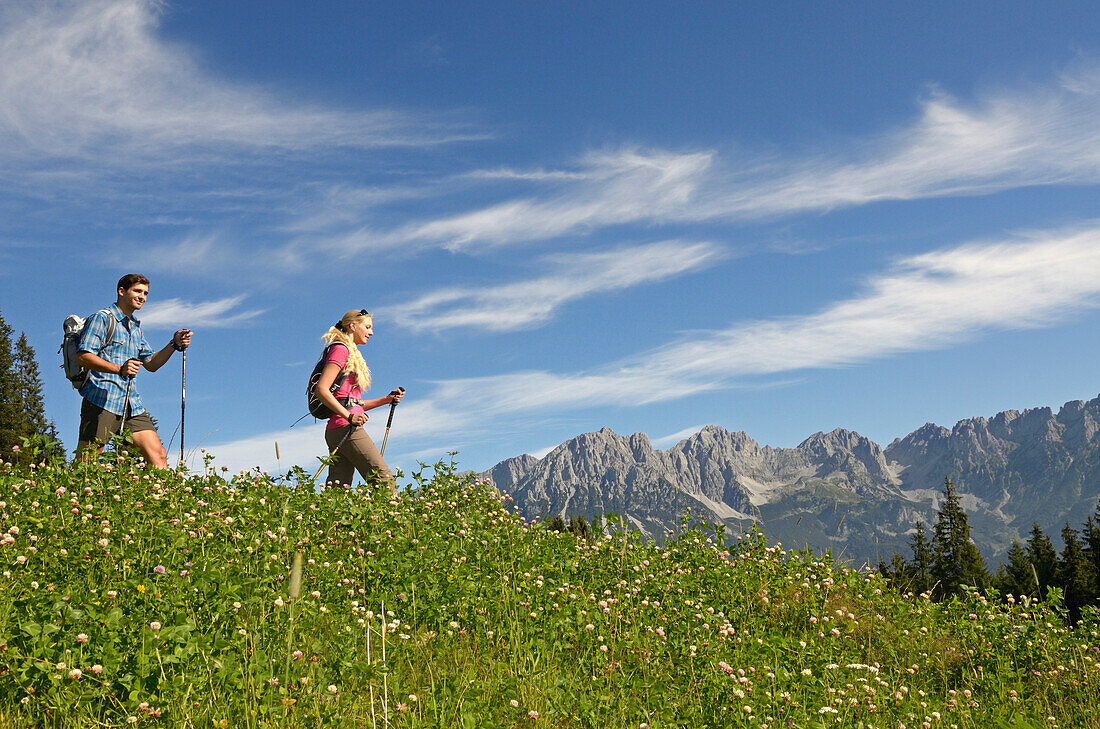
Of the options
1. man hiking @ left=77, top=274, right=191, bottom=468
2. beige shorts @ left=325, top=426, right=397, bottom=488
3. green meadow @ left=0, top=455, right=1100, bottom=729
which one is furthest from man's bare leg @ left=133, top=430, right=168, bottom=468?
beige shorts @ left=325, top=426, right=397, bottom=488

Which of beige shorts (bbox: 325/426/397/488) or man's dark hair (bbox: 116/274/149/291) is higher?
man's dark hair (bbox: 116/274/149/291)

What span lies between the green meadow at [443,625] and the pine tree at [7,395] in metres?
50.9

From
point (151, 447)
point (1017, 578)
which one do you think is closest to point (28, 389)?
point (151, 447)

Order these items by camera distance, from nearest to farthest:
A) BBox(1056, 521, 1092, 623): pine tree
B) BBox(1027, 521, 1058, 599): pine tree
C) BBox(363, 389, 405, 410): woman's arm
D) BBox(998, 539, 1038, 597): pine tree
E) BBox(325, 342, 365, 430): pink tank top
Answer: BBox(325, 342, 365, 430): pink tank top → BBox(363, 389, 405, 410): woman's arm → BBox(998, 539, 1038, 597): pine tree → BBox(1056, 521, 1092, 623): pine tree → BBox(1027, 521, 1058, 599): pine tree

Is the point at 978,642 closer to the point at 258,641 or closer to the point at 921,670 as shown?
the point at 921,670

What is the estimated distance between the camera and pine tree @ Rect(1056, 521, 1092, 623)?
56.3m

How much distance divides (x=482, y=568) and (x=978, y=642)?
5.50m

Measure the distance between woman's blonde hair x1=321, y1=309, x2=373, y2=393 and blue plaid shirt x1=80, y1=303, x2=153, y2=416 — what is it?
2657 mm

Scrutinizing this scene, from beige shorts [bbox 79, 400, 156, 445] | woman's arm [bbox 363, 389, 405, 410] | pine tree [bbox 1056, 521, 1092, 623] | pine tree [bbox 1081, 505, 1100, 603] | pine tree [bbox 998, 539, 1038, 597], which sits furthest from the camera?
pine tree [bbox 1081, 505, 1100, 603]

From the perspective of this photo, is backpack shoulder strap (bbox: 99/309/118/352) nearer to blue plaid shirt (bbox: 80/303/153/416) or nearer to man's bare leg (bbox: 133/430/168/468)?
blue plaid shirt (bbox: 80/303/153/416)

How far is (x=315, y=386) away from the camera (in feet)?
34.6

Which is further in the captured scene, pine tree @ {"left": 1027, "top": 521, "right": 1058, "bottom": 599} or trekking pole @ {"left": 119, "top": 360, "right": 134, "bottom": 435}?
pine tree @ {"left": 1027, "top": 521, "right": 1058, "bottom": 599}

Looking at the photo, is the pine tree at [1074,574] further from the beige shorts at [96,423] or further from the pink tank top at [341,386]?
the beige shorts at [96,423]

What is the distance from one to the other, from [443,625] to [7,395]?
60261mm
